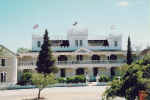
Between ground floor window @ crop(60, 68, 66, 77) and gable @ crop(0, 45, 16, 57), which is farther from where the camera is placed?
ground floor window @ crop(60, 68, 66, 77)

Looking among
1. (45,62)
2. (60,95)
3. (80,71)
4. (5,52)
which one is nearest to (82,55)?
(80,71)

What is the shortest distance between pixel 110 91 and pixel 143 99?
248 cm

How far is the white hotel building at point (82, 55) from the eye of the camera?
5444 cm

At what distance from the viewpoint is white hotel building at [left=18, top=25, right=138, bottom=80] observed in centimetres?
5444

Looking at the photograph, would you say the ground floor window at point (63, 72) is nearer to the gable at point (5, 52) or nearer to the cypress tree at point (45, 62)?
the cypress tree at point (45, 62)

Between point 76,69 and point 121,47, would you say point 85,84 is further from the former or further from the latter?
point 121,47

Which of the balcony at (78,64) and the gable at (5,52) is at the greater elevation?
the gable at (5,52)

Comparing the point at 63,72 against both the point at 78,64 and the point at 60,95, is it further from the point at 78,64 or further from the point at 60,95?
the point at 60,95

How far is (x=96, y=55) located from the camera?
190ft

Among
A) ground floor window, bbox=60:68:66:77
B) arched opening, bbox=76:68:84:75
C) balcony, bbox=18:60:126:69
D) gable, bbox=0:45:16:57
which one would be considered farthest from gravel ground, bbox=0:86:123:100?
arched opening, bbox=76:68:84:75

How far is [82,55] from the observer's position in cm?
5725

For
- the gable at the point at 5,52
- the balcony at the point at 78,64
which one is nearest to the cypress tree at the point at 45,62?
the gable at the point at 5,52

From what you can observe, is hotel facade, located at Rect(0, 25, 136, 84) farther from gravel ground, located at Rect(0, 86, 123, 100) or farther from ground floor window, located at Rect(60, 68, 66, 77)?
gravel ground, located at Rect(0, 86, 123, 100)

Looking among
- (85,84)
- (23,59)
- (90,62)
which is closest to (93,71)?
(90,62)
